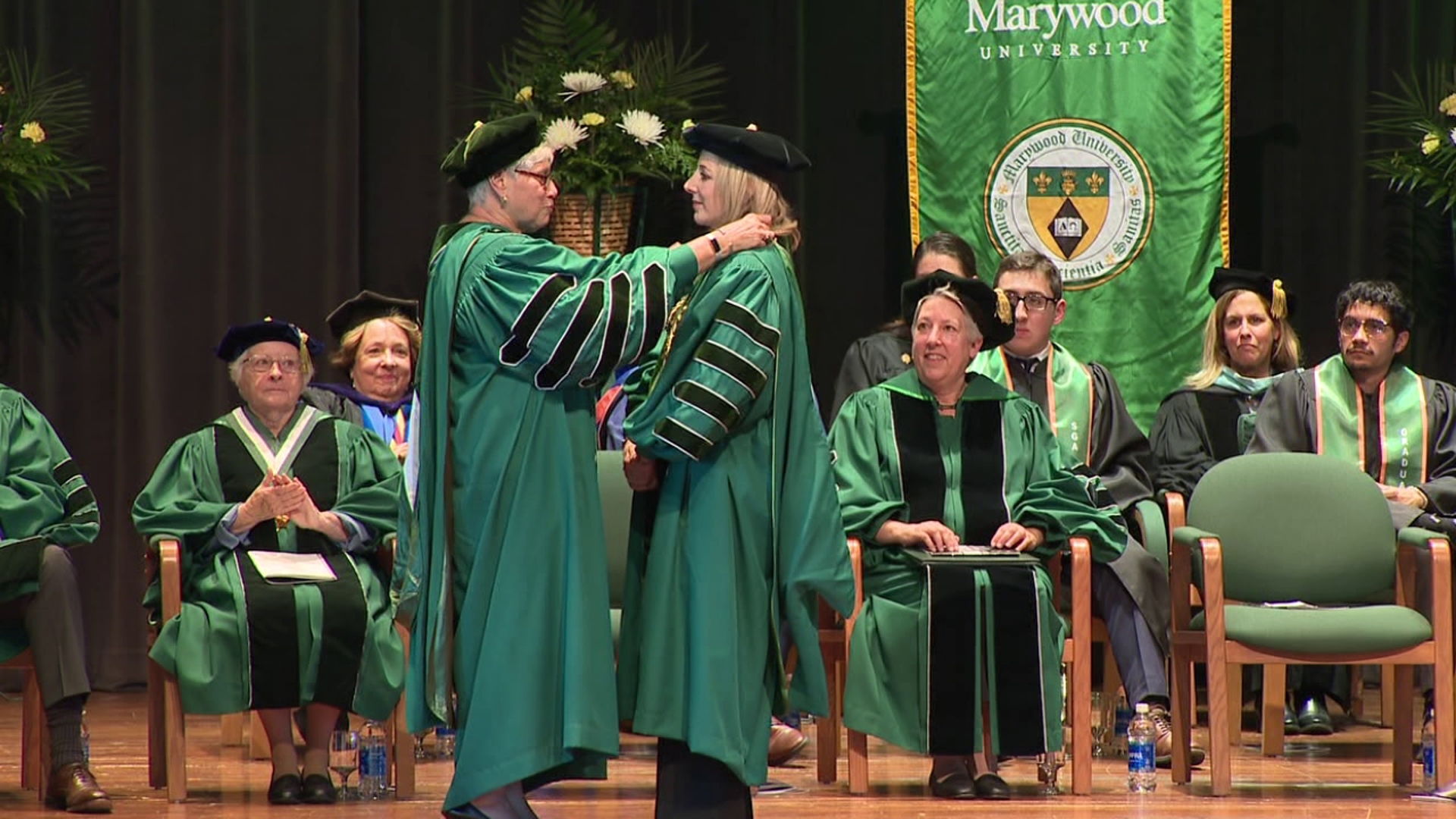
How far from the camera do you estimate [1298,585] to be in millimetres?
5770

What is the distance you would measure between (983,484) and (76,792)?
271 centimetres

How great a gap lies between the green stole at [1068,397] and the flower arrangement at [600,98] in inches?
61.7

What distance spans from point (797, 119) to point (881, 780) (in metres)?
3.24

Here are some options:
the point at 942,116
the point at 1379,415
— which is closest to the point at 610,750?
the point at 1379,415

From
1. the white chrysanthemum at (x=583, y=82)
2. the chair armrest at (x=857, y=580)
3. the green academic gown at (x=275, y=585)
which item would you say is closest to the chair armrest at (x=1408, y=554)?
the chair armrest at (x=857, y=580)

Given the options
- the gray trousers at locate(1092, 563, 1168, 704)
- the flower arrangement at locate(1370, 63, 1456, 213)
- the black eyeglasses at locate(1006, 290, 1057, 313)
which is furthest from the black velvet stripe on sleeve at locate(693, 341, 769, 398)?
the flower arrangement at locate(1370, 63, 1456, 213)

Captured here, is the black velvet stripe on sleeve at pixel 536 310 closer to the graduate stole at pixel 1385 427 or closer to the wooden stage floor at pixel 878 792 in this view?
the wooden stage floor at pixel 878 792

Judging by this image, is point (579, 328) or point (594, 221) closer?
point (579, 328)

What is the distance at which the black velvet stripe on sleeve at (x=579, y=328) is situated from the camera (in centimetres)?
404

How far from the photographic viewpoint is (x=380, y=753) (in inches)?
216

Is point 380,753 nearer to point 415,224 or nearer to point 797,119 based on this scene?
point 415,224

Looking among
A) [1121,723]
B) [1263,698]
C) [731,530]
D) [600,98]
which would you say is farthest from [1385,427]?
[731,530]

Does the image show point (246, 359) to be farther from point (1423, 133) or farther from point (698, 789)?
point (1423, 133)

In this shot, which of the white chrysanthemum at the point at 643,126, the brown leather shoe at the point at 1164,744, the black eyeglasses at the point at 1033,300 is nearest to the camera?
the brown leather shoe at the point at 1164,744
